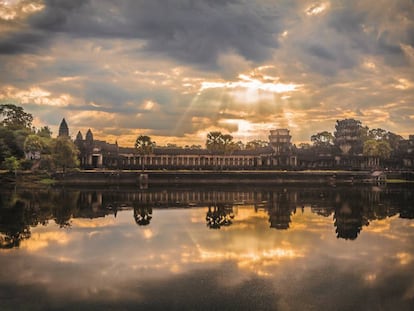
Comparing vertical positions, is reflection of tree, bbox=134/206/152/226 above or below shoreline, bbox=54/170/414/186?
below

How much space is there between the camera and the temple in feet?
326

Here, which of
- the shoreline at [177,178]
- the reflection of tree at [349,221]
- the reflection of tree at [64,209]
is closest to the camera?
the reflection of tree at [349,221]

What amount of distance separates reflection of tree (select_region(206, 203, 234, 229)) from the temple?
53.9m

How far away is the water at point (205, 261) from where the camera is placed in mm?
14180

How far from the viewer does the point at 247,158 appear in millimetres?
122312

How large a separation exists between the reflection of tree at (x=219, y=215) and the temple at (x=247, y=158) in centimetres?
5388

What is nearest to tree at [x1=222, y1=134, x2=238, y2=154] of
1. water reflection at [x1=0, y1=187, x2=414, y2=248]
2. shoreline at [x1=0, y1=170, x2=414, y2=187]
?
shoreline at [x1=0, y1=170, x2=414, y2=187]

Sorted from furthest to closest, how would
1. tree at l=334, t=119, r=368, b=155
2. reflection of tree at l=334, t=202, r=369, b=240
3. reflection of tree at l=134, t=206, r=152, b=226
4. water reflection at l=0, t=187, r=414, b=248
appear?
tree at l=334, t=119, r=368, b=155, reflection of tree at l=134, t=206, r=152, b=226, water reflection at l=0, t=187, r=414, b=248, reflection of tree at l=334, t=202, r=369, b=240

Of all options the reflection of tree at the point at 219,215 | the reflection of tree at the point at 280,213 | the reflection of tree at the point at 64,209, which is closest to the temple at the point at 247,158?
the reflection of tree at the point at 64,209

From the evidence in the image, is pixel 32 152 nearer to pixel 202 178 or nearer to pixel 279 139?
pixel 202 178

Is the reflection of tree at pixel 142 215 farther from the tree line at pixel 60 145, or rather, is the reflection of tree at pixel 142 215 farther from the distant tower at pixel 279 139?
the distant tower at pixel 279 139

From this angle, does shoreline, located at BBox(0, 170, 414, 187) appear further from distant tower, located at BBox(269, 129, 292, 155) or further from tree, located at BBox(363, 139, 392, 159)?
distant tower, located at BBox(269, 129, 292, 155)

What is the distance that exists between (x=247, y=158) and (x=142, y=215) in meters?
89.8

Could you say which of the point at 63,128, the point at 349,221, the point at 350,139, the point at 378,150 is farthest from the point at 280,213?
the point at 63,128
